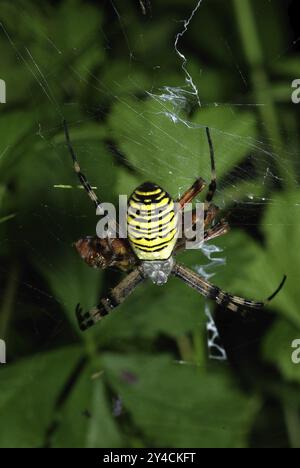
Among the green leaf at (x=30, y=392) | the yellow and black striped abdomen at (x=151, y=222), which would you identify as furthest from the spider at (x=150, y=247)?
the green leaf at (x=30, y=392)

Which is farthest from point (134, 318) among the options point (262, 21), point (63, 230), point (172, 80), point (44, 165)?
point (262, 21)

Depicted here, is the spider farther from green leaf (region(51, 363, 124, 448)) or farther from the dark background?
green leaf (region(51, 363, 124, 448))

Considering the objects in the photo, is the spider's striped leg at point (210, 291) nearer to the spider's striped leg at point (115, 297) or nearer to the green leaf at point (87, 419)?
the spider's striped leg at point (115, 297)

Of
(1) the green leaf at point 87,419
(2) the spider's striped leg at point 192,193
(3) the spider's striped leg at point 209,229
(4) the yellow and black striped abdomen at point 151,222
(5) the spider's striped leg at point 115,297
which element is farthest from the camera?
(1) the green leaf at point 87,419

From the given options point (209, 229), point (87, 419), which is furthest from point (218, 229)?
point (87, 419)

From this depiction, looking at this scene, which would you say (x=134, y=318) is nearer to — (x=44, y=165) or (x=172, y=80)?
(x=44, y=165)

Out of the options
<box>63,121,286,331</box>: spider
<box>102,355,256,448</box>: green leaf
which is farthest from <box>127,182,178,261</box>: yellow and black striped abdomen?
<box>102,355,256,448</box>: green leaf
